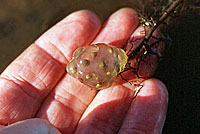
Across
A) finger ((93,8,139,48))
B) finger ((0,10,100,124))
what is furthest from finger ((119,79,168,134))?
finger ((0,10,100,124))

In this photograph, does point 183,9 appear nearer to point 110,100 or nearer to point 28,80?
point 110,100

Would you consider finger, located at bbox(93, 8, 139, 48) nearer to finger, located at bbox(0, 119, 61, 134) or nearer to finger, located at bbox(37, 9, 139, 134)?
finger, located at bbox(37, 9, 139, 134)

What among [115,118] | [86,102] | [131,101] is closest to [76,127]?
[86,102]

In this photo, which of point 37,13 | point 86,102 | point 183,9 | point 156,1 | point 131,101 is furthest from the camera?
A: point 37,13

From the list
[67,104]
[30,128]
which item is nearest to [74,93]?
[67,104]

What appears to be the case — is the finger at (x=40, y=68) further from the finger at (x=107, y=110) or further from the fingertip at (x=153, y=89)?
the fingertip at (x=153, y=89)

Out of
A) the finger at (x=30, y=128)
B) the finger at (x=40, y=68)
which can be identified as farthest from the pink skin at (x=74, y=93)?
the finger at (x=30, y=128)

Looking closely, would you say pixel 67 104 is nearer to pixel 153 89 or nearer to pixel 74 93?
pixel 74 93
